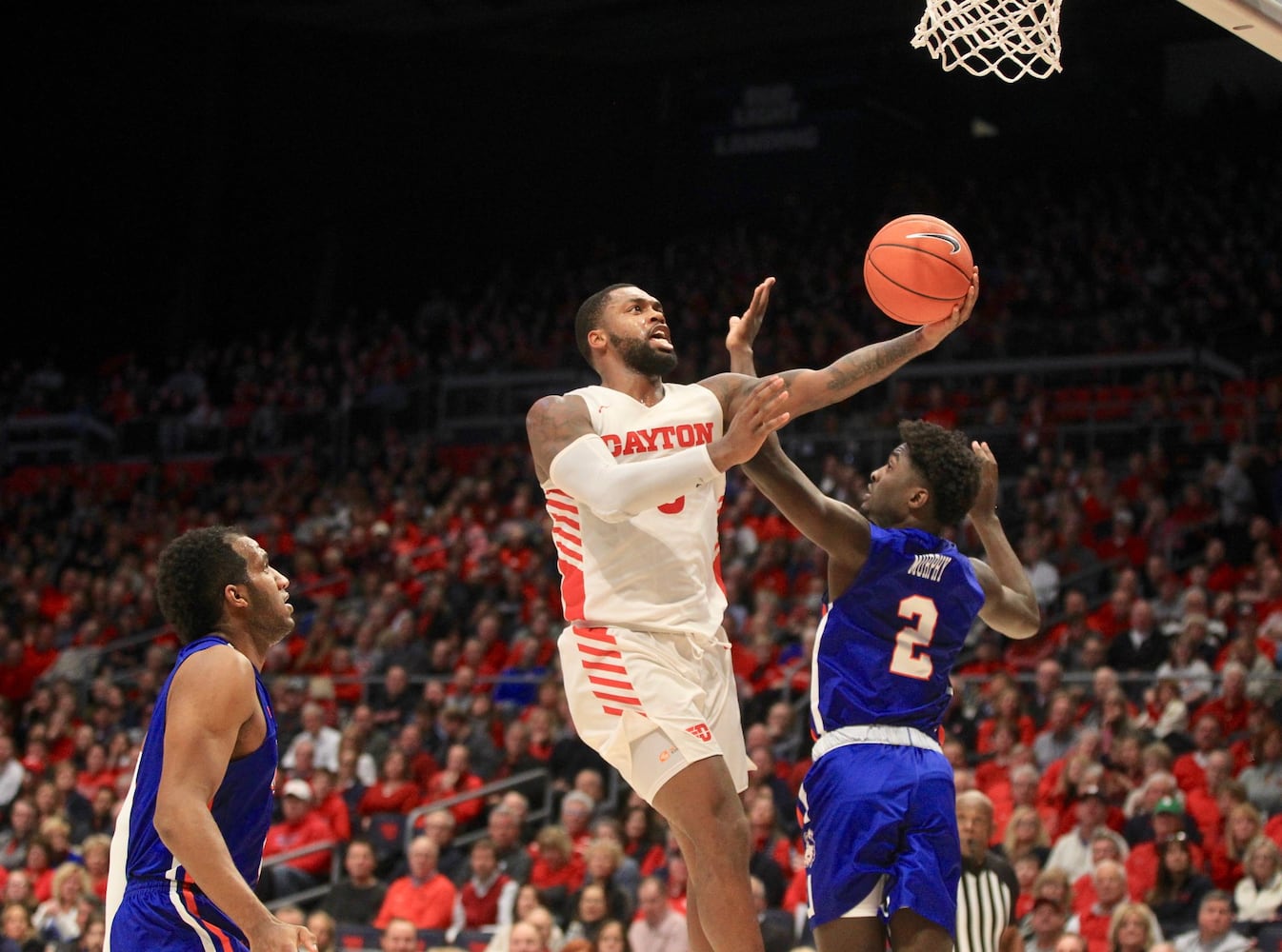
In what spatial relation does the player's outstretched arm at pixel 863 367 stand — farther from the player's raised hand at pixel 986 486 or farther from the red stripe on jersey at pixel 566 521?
the red stripe on jersey at pixel 566 521

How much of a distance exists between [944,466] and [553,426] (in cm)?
122

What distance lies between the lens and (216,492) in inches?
823

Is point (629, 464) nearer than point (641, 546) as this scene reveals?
Yes

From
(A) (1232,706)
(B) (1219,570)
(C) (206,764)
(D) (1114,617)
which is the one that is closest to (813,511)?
(C) (206,764)

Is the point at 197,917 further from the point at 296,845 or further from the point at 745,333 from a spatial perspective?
the point at 296,845

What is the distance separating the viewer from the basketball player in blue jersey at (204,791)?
3822mm

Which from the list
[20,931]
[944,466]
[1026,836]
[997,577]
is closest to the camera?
[944,466]

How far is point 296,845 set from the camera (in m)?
12.2

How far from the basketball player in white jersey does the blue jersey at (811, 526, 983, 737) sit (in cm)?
38

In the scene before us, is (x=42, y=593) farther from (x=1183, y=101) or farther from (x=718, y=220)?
(x=1183, y=101)

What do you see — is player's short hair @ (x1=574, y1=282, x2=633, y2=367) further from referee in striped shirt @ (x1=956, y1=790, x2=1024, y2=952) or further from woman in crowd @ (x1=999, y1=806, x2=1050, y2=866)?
woman in crowd @ (x1=999, y1=806, x2=1050, y2=866)

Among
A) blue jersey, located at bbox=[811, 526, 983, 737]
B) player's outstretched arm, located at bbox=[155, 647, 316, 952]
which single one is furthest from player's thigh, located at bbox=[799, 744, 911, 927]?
player's outstretched arm, located at bbox=[155, 647, 316, 952]

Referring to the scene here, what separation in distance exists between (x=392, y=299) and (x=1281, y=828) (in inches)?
811

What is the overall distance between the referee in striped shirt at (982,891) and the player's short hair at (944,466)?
1.53 metres
